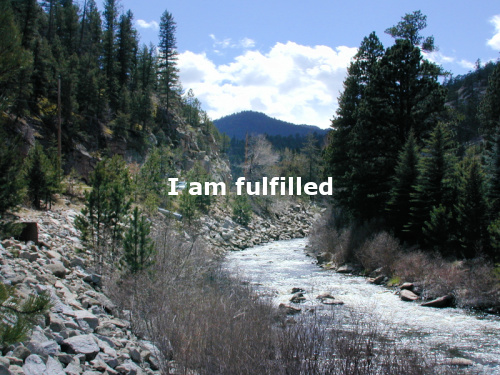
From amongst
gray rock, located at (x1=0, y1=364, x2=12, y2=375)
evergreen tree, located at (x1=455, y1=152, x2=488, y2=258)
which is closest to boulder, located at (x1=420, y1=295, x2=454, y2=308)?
evergreen tree, located at (x1=455, y1=152, x2=488, y2=258)

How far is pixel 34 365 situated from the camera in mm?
5812

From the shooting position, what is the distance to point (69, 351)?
6.99 m

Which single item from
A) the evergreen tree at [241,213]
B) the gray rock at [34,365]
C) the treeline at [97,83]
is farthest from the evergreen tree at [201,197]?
the gray rock at [34,365]

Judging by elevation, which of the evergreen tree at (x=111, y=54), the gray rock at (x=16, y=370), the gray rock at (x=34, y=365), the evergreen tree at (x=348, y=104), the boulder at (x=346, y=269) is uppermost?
the evergreen tree at (x=111, y=54)

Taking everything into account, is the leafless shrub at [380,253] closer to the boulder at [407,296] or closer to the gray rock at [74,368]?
the boulder at [407,296]

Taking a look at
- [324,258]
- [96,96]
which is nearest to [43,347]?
[324,258]

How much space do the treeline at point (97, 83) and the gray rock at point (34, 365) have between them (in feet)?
50.7

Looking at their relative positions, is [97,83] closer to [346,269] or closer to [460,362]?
[346,269]

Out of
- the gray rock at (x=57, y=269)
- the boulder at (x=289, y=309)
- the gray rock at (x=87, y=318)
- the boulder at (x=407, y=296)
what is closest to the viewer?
the gray rock at (x=87, y=318)

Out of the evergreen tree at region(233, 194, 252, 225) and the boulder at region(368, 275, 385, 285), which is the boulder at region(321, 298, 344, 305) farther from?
the evergreen tree at region(233, 194, 252, 225)

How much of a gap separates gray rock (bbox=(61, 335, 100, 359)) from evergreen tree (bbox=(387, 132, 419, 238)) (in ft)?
62.6

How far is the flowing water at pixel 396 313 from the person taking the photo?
1005cm

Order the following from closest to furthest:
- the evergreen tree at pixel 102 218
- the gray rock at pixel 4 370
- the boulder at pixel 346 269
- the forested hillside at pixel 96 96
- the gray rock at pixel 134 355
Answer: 1. the gray rock at pixel 4 370
2. the gray rock at pixel 134 355
3. the evergreen tree at pixel 102 218
4. the boulder at pixel 346 269
5. the forested hillside at pixel 96 96

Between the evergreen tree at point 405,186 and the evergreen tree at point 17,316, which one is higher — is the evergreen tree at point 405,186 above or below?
above
